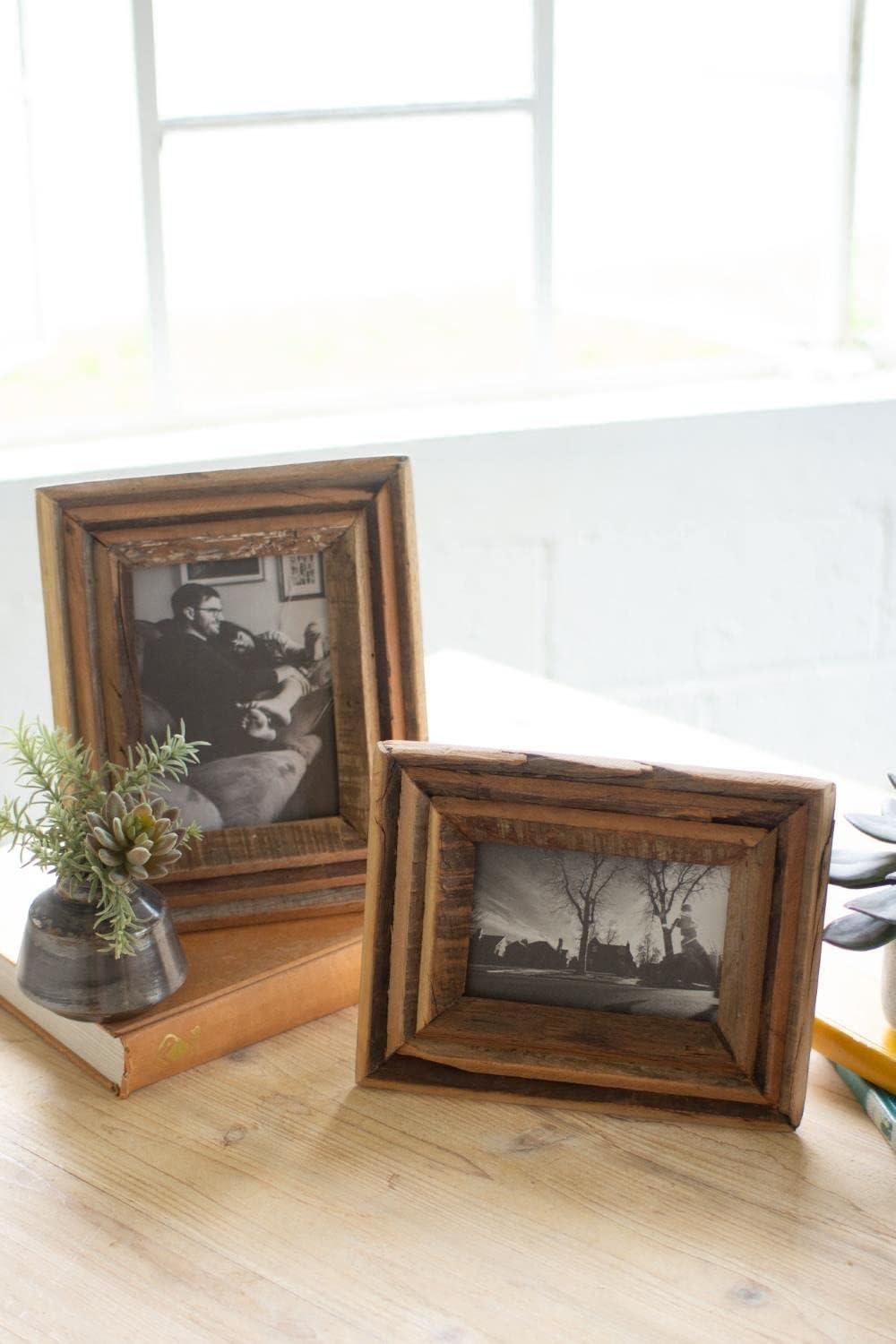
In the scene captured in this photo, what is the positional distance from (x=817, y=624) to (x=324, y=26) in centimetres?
107

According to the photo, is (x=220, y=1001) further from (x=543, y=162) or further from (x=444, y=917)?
(x=543, y=162)

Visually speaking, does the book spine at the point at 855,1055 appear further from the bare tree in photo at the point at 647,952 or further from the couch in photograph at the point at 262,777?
the couch in photograph at the point at 262,777

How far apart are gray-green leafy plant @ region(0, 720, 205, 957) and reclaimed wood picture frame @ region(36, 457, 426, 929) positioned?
79 mm

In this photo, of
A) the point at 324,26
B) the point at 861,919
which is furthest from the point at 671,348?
the point at 861,919

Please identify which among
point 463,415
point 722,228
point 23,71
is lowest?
point 463,415

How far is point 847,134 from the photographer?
221cm

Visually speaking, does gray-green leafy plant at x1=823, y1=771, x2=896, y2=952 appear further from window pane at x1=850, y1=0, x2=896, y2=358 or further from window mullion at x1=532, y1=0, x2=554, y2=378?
window pane at x1=850, y1=0, x2=896, y2=358

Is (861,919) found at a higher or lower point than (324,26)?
lower

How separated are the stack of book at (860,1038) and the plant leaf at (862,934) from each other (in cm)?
9

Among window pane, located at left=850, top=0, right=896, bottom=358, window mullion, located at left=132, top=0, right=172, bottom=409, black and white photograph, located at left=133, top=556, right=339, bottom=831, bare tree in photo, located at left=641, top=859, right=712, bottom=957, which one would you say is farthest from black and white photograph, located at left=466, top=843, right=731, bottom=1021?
window pane, located at left=850, top=0, right=896, bottom=358

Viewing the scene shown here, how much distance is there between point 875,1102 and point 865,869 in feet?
0.47

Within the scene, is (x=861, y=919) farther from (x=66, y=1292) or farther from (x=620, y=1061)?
(x=66, y=1292)

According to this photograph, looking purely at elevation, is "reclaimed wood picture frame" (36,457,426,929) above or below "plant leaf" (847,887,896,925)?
above

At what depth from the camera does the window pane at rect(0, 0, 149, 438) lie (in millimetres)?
1870
